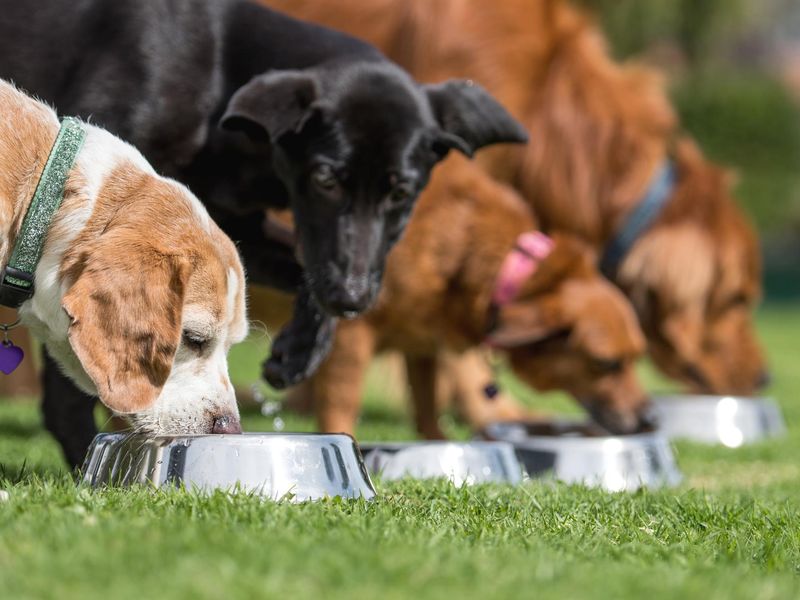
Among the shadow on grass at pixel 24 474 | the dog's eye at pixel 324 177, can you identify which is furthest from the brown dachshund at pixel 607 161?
the shadow on grass at pixel 24 474

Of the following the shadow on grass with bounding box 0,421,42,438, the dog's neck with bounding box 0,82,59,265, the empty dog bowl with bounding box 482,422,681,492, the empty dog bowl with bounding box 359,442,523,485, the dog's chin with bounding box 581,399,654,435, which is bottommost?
the shadow on grass with bounding box 0,421,42,438

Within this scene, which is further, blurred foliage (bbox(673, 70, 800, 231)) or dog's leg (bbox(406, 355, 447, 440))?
blurred foliage (bbox(673, 70, 800, 231))

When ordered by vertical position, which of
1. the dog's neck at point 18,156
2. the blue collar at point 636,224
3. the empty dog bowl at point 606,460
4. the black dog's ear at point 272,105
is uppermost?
the dog's neck at point 18,156

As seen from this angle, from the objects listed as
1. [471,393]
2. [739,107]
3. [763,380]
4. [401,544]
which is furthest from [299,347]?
[739,107]

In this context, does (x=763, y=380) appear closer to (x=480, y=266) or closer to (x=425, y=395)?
(x=425, y=395)

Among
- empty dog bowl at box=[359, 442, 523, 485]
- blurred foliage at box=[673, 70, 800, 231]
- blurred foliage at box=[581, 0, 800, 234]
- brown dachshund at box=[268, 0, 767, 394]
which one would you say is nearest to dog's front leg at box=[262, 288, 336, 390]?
empty dog bowl at box=[359, 442, 523, 485]

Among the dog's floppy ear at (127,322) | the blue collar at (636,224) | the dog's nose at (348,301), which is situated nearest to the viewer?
the dog's floppy ear at (127,322)

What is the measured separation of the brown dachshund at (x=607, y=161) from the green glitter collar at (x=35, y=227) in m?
3.54

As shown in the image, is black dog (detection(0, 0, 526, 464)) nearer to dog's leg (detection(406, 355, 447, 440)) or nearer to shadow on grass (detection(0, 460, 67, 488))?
shadow on grass (detection(0, 460, 67, 488))

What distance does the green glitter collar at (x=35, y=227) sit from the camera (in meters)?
3.06

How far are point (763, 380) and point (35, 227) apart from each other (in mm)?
5727

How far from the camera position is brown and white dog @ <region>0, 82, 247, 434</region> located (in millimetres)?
2908

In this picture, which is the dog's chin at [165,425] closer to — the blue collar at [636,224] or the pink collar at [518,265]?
the pink collar at [518,265]

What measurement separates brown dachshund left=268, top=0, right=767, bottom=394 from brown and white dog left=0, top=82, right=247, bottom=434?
3.39 m
